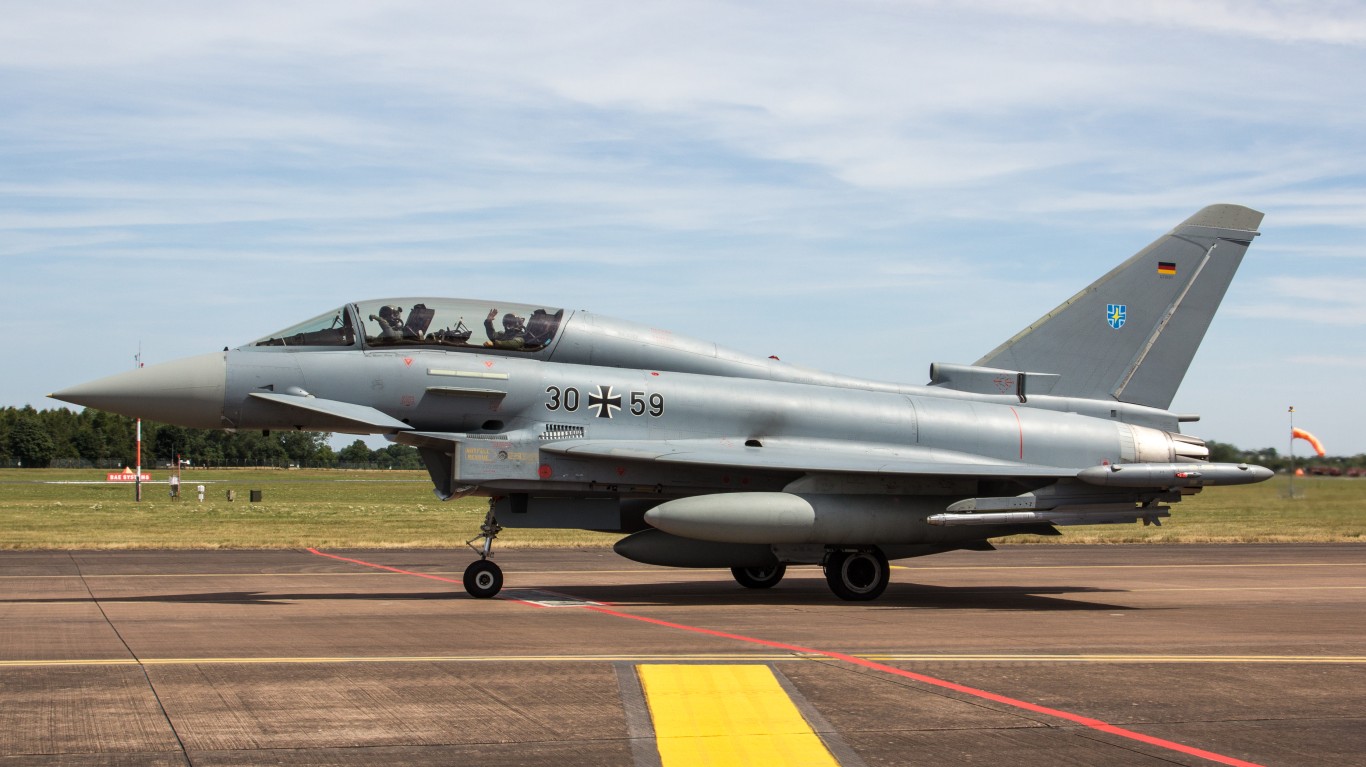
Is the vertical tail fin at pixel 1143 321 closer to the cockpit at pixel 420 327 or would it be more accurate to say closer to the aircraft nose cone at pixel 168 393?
the cockpit at pixel 420 327

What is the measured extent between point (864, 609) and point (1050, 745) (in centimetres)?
806

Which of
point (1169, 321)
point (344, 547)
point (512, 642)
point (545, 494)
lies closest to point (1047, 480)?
point (1169, 321)

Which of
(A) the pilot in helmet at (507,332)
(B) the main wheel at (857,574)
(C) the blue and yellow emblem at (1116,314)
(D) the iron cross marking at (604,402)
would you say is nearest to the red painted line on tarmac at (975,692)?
(D) the iron cross marking at (604,402)

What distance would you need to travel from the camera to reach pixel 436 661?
32.8 feet

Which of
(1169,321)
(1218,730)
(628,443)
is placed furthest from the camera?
(1169,321)

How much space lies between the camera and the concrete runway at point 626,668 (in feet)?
22.9

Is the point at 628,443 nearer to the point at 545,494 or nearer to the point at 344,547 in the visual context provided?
the point at 545,494

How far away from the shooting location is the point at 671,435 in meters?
16.3

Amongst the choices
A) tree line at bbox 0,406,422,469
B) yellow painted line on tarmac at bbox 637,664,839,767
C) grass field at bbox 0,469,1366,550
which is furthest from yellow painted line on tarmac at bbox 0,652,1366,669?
tree line at bbox 0,406,422,469

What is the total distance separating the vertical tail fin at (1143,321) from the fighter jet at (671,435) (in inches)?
36.8

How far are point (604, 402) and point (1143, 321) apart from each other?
8206 millimetres

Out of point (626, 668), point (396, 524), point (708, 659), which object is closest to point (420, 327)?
point (708, 659)

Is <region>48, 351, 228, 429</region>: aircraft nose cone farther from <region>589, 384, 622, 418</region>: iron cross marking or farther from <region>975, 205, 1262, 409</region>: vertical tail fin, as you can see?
<region>975, 205, 1262, 409</region>: vertical tail fin

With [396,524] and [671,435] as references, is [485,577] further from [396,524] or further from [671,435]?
[396,524]
